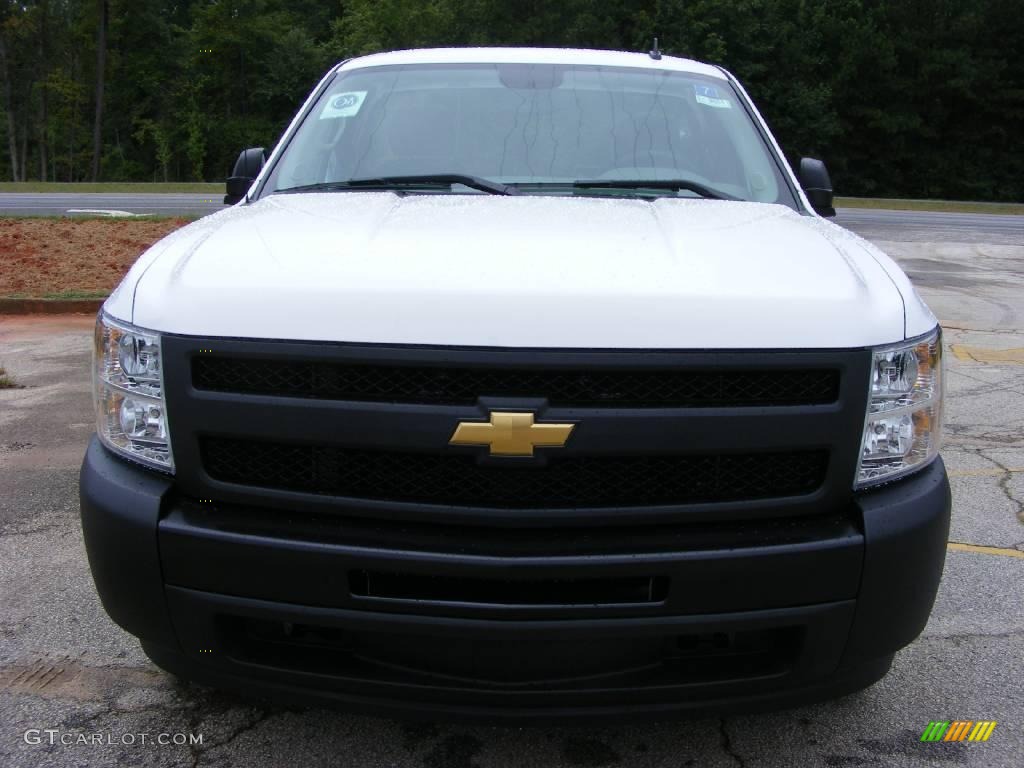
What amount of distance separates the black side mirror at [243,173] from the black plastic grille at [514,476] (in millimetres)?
1834

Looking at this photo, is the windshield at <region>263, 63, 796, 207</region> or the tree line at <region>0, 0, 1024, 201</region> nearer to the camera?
the windshield at <region>263, 63, 796, 207</region>

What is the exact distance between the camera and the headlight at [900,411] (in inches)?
85.8

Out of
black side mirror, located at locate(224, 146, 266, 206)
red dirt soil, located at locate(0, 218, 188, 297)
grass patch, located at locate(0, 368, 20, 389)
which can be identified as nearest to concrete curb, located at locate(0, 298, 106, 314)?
red dirt soil, located at locate(0, 218, 188, 297)

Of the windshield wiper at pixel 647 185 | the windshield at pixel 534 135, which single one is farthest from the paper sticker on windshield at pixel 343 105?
the windshield wiper at pixel 647 185

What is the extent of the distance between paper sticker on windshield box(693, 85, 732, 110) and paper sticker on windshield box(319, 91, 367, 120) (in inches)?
51.8

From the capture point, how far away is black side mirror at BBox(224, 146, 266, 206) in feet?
12.2

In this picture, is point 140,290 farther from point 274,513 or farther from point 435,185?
point 435,185

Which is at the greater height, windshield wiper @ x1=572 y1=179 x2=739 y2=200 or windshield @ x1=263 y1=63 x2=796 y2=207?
windshield @ x1=263 y1=63 x2=796 y2=207

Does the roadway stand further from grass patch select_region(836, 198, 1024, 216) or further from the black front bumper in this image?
the black front bumper

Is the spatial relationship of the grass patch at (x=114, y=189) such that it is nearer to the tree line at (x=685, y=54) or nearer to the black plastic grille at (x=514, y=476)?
the tree line at (x=685, y=54)

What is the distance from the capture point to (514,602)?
6.83 feet

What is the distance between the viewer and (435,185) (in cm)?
322

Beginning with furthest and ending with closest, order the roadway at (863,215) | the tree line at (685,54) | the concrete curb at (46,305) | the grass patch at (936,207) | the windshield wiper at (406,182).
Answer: the tree line at (685,54)
the grass patch at (936,207)
the roadway at (863,215)
the concrete curb at (46,305)
the windshield wiper at (406,182)

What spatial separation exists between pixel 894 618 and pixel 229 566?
1.51 m
